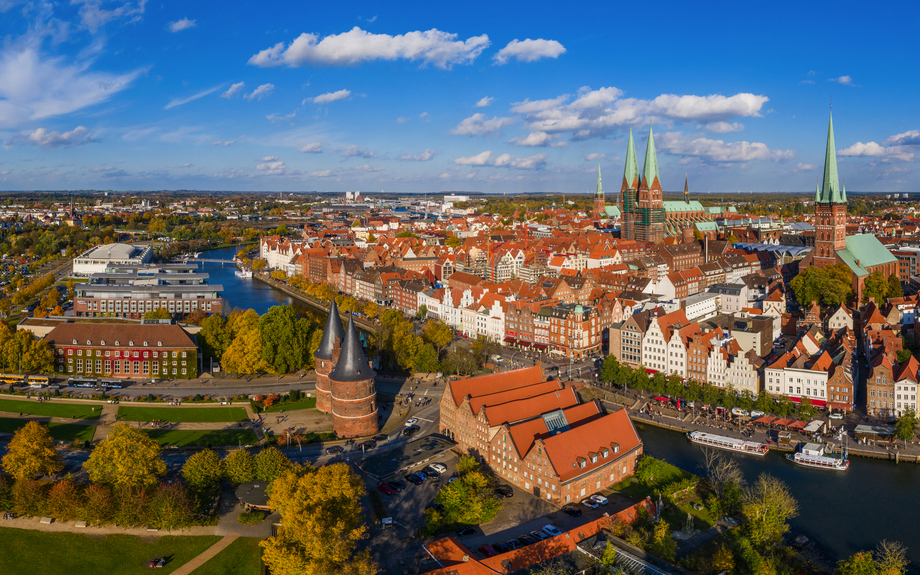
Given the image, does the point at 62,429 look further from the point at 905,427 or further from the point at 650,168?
the point at 650,168

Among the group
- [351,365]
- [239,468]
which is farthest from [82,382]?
[239,468]

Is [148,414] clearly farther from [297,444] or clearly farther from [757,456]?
[757,456]

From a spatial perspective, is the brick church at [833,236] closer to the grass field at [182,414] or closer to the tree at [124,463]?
the grass field at [182,414]

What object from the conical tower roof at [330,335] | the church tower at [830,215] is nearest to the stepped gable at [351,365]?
the conical tower roof at [330,335]

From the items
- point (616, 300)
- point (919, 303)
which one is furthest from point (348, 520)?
point (919, 303)

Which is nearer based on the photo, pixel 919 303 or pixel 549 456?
pixel 549 456

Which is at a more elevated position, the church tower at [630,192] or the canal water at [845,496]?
the church tower at [630,192]
